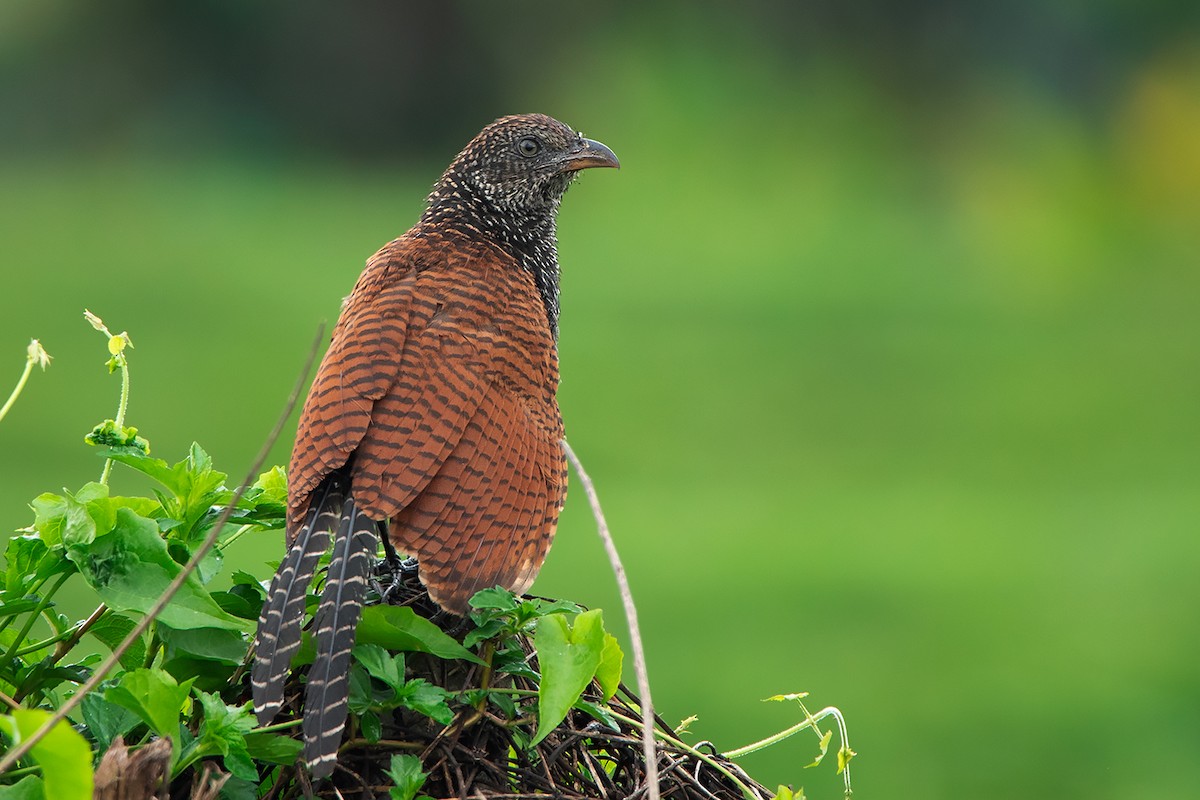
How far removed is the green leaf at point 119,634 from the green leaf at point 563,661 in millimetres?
481

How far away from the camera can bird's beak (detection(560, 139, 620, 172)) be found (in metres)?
3.23

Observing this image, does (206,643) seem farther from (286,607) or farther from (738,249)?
(738,249)

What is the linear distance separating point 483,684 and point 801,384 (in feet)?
33.5

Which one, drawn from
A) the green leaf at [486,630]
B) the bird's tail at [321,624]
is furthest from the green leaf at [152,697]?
the green leaf at [486,630]

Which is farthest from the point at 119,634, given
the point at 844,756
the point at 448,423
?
the point at 844,756

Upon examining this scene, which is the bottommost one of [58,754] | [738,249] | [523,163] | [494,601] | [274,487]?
[58,754]

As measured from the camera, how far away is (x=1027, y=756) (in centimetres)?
657

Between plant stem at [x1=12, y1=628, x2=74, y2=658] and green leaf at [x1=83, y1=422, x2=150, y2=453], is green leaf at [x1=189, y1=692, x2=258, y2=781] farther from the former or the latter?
green leaf at [x1=83, y1=422, x2=150, y2=453]

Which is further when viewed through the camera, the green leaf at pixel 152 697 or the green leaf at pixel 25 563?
the green leaf at pixel 25 563

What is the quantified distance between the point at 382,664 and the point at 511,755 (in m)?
0.22

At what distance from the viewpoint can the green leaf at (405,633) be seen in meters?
1.79

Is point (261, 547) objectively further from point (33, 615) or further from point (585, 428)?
point (33, 615)

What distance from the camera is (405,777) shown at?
169cm

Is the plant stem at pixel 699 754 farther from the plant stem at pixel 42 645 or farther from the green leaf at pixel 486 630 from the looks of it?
the plant stem at pixel 42 645
